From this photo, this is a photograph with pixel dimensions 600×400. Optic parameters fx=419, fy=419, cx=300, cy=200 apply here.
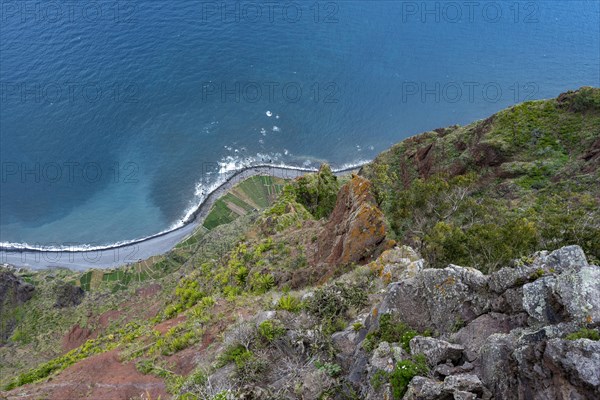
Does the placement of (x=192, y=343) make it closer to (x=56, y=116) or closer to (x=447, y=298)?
(x=447, y=298)

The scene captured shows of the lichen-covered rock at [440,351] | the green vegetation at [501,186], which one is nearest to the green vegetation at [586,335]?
the lichen-covered rock at [440,351]

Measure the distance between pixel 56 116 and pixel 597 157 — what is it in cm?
10805

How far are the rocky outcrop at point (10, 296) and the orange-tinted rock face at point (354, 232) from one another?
59517mm

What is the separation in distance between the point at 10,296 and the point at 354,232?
67.2 m

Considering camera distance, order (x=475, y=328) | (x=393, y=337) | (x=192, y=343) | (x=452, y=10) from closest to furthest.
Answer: (x=475, y=328) < (x=393, y=337) < (x=192, y=343) < (x=452, y=10)

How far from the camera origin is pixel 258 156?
3920 inches

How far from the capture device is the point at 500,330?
47.9 feet

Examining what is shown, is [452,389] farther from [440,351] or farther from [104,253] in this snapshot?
[104,253]

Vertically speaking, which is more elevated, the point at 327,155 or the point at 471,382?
the point at 327,155

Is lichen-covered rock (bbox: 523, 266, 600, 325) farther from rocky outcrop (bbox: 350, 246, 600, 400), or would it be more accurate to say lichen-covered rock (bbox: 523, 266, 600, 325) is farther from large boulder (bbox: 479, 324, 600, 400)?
large boulder (bbox: 479, 324, 600, 400)

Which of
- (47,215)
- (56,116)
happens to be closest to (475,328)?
(47,215)

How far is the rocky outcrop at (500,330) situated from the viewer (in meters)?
11.1

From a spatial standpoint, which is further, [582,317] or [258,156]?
[258,156]

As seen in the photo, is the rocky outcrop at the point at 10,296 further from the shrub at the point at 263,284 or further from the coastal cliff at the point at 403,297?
the shrub at the point at 263,284
